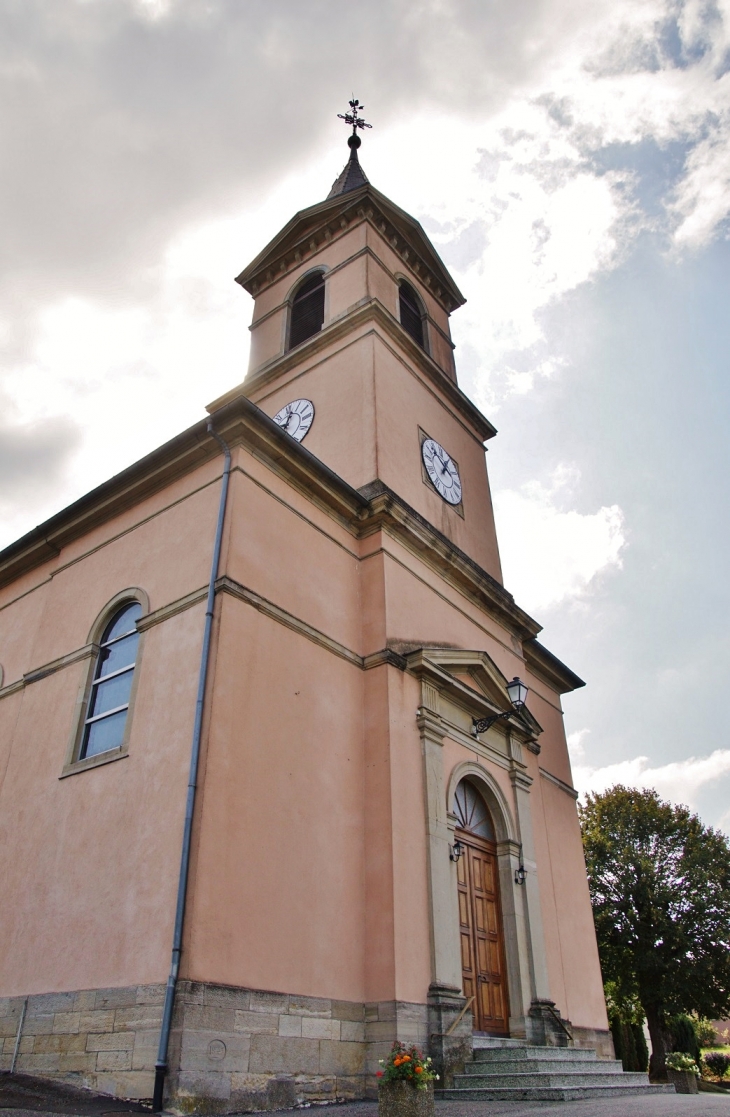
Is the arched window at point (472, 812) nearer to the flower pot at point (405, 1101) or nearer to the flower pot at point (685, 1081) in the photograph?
the flower pot at point (405, 1101)

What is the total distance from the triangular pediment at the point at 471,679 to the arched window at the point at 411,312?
8.17 metres

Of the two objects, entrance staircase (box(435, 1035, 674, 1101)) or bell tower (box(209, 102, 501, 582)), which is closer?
entrance staircase (box(435, 1035, 674, 1101))

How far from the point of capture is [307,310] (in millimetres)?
18031

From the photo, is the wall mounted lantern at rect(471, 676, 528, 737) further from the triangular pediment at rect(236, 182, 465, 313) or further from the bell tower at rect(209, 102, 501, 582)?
the triangular pediment at rect(236, 182, 465, 313)

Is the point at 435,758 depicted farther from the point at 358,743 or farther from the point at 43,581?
the point at 43,581

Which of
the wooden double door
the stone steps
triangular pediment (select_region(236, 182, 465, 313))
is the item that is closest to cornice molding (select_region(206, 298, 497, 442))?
triangular pediment (select_region(236, 182, 465, 313))

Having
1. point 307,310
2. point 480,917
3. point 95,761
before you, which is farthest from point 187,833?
point 307,310

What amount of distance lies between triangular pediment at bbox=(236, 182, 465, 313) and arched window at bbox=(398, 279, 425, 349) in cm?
73

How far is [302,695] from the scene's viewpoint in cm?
1001

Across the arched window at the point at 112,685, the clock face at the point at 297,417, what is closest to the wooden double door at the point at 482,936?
the arched window at the point at 112,685

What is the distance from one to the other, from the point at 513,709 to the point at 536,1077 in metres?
4.95

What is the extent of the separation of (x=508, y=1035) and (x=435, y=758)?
12.6 feet

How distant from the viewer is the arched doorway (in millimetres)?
10750

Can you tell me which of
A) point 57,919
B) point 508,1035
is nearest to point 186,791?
point 57,919
